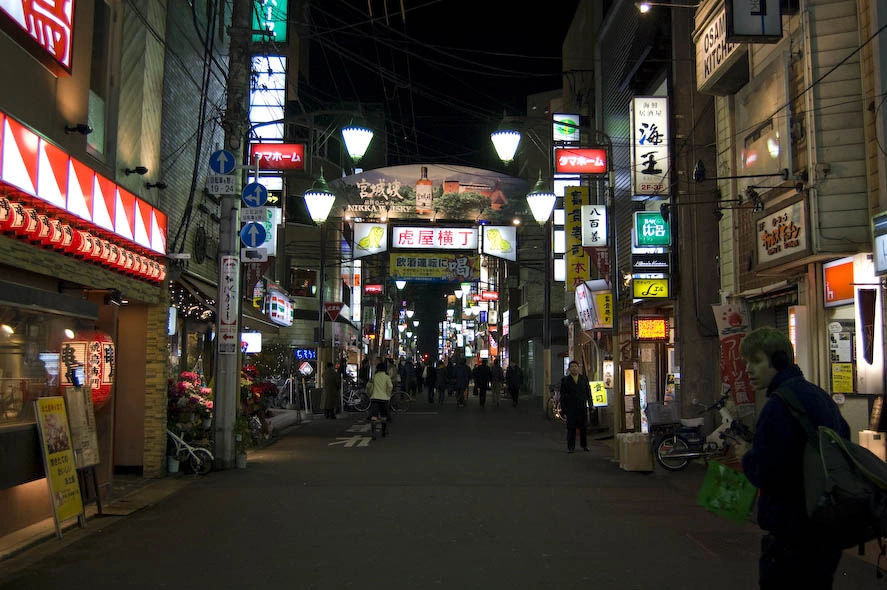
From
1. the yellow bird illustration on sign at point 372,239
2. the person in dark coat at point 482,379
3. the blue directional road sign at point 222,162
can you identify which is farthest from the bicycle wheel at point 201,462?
the person in dark coat at point 482,379

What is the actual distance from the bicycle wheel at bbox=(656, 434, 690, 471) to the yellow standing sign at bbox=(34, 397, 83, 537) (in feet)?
31.2

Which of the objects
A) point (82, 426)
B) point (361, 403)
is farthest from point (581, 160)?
point (361, 403)

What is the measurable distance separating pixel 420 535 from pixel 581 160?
13137 millimetres

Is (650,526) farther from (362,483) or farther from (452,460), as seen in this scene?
(452,460)

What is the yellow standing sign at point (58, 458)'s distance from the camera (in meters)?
8.30

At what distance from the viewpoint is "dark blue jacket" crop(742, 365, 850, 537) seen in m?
3.72

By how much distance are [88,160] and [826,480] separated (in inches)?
391

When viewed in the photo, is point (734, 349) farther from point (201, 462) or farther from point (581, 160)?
point (201, 462)

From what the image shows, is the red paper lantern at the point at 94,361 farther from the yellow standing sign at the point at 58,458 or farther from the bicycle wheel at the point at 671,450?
the bicycle wheel at the point at 671,450

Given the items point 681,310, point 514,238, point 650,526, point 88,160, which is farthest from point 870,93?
point 514,238

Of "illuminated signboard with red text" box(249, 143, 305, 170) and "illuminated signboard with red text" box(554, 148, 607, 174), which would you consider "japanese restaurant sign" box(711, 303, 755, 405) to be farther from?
"illuminated signboard with red text" box(249, 143, 305, 170)

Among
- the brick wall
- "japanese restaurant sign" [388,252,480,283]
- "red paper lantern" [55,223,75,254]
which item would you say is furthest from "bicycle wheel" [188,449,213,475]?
"japanese restaurant sign" [388,252,480,283]

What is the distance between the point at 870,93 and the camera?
10.4 meters

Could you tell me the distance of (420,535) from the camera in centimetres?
860
